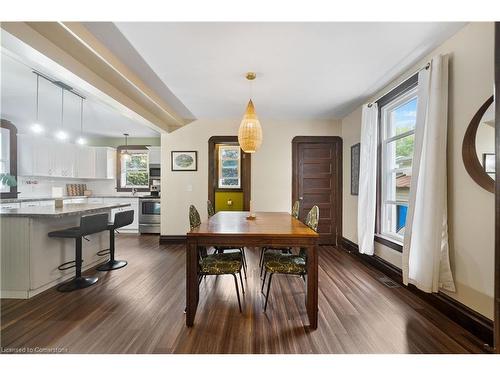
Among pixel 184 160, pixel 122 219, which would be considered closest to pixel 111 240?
pixel 122 219

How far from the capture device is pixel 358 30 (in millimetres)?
1920

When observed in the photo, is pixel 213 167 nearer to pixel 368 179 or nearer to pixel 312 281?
pixel 368 179

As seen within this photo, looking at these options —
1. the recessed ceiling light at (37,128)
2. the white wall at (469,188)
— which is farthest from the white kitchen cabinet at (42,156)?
the white wall at (469,188)

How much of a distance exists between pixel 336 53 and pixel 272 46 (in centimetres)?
67

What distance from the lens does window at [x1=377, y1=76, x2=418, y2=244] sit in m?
2.84

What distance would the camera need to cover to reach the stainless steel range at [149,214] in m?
5.36

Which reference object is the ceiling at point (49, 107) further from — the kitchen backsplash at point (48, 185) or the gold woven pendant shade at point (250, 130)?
the gold woven pendant shade at point (250, 130)

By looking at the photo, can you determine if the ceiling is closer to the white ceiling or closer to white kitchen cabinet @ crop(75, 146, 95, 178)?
white kitchen cabinet @ crop(75, 146, 95, 178)
